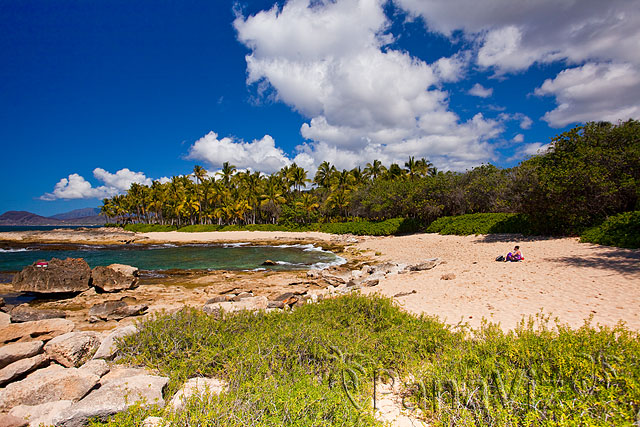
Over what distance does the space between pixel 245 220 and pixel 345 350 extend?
65.5m

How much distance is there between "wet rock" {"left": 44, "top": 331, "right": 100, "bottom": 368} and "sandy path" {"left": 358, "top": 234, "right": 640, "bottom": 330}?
8301 millimetres

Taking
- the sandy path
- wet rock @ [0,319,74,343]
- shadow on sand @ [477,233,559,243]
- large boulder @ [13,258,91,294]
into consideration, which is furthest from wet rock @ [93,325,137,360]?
shadow on sand @ [477,233,559,243]

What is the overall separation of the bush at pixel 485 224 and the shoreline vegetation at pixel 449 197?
10 centimetres

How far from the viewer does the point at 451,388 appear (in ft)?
11.9

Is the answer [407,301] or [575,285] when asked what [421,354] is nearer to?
[407,301]

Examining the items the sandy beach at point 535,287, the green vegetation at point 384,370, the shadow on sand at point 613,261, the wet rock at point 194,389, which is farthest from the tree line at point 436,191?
the wet rock at point 194,389

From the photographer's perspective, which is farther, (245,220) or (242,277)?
(245,220)

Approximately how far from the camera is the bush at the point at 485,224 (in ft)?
80.7

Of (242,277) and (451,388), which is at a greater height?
(451,388)

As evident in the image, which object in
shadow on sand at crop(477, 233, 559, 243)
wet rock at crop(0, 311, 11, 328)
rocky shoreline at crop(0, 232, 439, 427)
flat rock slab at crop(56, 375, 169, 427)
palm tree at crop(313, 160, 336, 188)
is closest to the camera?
flat rock slab at crop(56, 375, 169, 427)

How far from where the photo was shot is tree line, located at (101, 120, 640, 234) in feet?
60.4

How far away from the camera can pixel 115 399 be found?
10.9 feet

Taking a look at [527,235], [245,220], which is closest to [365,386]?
[527,235]

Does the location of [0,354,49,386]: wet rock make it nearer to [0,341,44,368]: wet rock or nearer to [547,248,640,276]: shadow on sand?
[0,341,44,368]: wet rock
